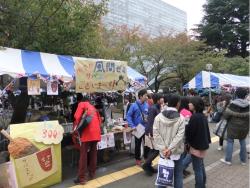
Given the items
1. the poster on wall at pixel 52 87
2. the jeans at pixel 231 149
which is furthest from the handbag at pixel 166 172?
the poster on wall at pixel 52 87

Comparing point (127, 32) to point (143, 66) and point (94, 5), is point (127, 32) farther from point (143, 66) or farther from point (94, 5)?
point (94, 5)

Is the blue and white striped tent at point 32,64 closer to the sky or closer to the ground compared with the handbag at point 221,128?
closer to the sky

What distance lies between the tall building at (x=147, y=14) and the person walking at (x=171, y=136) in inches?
1029

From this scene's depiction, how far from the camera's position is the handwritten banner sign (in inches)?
255

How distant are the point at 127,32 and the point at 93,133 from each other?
2110cm

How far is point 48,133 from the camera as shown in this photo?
223 inches

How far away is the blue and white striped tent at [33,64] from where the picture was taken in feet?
20.0

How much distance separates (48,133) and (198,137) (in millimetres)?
2683

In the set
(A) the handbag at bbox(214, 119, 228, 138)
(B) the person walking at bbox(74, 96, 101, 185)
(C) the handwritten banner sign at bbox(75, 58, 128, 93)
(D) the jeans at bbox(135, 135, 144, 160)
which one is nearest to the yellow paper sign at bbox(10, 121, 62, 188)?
(B) the person walking at bbox(74, 96, 101, 185)

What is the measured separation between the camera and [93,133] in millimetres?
5867

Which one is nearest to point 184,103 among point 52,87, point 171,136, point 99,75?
point 171,136

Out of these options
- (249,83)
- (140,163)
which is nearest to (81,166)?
(140,163)

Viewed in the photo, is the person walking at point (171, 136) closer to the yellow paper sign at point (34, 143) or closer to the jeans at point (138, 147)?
the yellow paper sign at point (34, 143)

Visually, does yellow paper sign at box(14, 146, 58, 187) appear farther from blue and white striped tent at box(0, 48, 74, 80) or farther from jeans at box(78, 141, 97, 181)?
blue and white striped tent at box(0, 48, 74, 80)
